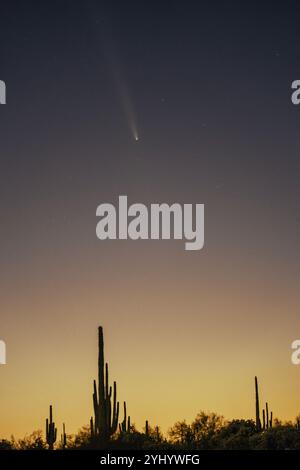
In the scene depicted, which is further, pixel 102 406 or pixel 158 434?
pixel 158 434

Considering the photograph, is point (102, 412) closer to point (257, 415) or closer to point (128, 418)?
point (128, 418)

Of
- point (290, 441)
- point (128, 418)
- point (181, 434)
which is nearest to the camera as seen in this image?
point (290, 441)

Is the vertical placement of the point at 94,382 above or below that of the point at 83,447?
above

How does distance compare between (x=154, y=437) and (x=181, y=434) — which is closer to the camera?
(x=154, y=437)

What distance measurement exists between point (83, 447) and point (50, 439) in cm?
716
